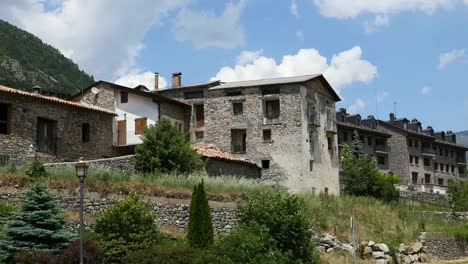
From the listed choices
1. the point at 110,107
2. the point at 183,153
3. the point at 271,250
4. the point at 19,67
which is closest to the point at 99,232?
the point at 271,250

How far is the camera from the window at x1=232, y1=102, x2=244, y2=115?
50.0 m

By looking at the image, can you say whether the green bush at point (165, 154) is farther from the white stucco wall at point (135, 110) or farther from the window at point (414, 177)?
the window at point (414, 177)

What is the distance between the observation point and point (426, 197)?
63625 millimetres

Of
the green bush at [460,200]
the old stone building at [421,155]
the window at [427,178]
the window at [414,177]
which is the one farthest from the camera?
the window at [427,178]

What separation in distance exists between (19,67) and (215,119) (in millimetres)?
53623

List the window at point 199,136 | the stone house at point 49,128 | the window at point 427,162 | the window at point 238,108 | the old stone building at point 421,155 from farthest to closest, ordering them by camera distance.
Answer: the window at point 427,162
the old stone building at point 421,155
the window at point 199,136
the window at point 238,108
the stone house at point 49,128

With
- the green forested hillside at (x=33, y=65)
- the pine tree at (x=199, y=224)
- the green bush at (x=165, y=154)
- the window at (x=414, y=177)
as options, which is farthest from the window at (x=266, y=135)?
the green forested hillside at (x=33, y=65)

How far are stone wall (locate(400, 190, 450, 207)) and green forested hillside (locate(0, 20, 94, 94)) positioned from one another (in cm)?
4513

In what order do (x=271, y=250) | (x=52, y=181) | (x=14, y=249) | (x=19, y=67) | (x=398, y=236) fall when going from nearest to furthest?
(x=14, y=249)
(x=271, y=250)
(x=52, y=181)
(x=398, y=236)
(x=19, y=67)

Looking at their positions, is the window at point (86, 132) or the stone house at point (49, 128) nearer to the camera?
the stone house at point (49, 128)

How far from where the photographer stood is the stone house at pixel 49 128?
114ft

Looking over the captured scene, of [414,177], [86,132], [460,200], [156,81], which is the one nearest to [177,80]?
[156,81]

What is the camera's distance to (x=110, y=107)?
1796 inches

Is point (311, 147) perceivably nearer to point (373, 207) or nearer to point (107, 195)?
point (373, 207)
